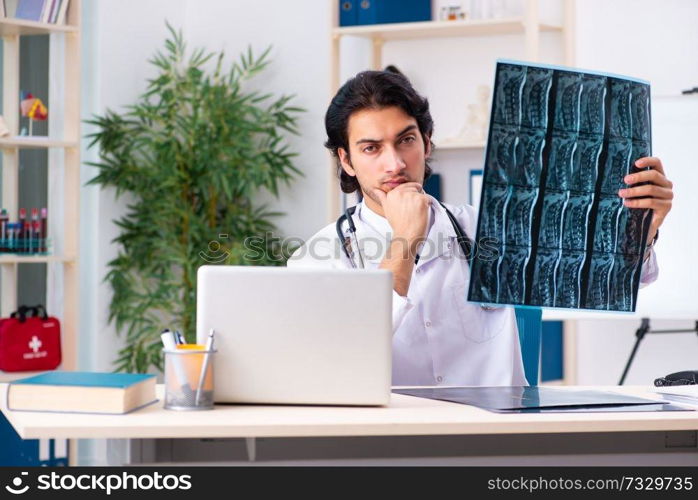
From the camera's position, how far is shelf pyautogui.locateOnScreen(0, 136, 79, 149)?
380 centimetres

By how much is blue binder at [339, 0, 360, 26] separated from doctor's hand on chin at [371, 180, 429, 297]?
218cm

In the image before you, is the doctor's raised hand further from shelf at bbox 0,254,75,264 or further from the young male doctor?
shelf at bbox 0,254,75,264

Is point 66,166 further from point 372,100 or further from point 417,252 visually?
point 417,252

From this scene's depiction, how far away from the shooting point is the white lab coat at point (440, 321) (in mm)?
2221

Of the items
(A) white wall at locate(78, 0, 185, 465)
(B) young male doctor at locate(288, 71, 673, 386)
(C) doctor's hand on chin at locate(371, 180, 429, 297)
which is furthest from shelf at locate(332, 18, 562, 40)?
(C) doctor's hand on chin at locate(371, 180, 429, 297)

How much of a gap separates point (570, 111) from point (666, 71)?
2331mm

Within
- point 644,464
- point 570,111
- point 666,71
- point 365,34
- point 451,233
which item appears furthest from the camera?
point 365,34

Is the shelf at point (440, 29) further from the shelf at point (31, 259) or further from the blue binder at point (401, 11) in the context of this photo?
the shelf at point (31, 259)

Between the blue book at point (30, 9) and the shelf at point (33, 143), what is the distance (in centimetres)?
50

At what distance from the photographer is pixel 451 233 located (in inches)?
93.3

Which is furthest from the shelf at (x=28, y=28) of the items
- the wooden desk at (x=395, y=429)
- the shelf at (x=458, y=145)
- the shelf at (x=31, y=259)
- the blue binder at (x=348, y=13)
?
the wooden desk at (x=395, y=429)

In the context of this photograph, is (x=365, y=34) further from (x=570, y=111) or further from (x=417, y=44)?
→ (x=570, y=111)
